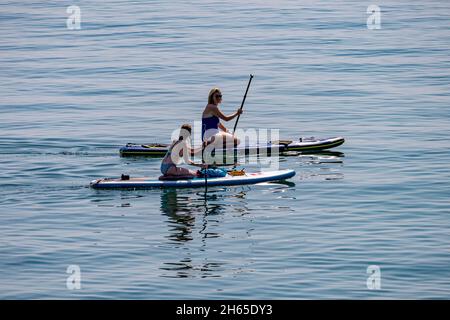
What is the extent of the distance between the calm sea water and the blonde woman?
1.48 m

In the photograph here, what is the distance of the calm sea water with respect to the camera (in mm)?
17141

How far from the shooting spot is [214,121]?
24188 millimetres

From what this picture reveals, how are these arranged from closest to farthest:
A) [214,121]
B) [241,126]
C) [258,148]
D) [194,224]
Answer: [194,224] → [214,121] → [258,148] → [241,126]

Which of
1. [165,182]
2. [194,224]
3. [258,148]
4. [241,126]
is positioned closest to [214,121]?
[258,148]

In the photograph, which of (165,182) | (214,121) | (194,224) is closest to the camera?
(194,224)

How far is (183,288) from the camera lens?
53.6 feet

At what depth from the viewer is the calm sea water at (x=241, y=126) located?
17141mm

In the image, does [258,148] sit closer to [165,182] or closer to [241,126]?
[241,126]

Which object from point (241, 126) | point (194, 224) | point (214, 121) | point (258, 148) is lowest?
point (194, 224)

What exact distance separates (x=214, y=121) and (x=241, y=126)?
4382mm

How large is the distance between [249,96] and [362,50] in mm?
9124

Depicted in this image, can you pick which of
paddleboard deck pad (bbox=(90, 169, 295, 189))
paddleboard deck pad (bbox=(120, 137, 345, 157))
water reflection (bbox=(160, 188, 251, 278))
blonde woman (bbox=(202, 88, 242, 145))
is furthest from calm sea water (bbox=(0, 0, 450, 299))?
blonde woman (bbox=(202, 88, 242, 145))
